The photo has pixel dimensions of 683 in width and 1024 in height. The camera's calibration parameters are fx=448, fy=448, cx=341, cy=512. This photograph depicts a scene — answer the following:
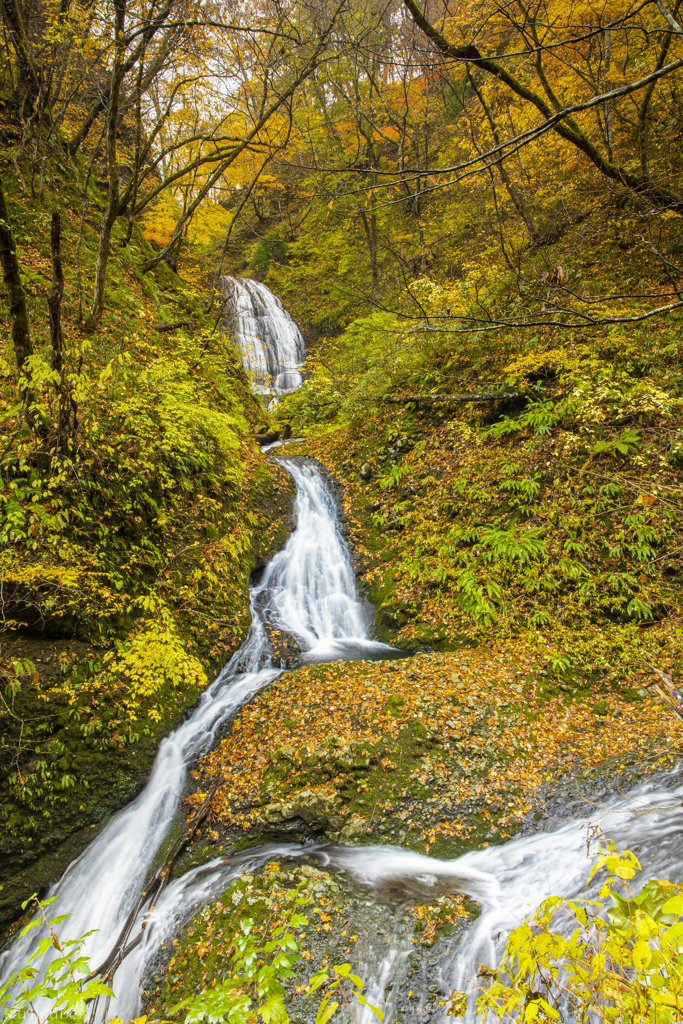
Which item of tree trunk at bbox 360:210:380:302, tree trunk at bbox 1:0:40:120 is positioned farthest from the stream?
tree trunk at bbox 360:210:380:302

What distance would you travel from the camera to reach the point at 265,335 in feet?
57.1

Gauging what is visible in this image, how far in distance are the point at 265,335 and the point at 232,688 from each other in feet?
48.7

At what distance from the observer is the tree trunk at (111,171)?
5.93 meters

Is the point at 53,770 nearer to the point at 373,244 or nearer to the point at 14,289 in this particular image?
the point at 14,289

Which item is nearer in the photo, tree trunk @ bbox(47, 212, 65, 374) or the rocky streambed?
the rocky streambed

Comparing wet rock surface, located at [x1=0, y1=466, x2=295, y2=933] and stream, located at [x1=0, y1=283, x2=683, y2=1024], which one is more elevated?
wet rock surface, located at [x1=0, y1=466, x2=295, y2=933]

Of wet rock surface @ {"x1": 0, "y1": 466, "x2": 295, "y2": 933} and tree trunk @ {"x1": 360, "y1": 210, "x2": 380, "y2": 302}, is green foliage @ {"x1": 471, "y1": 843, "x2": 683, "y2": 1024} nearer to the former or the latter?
wet rock surface @ {"x1": 0, "y1": 466, "x2": 295, "y2": 933}

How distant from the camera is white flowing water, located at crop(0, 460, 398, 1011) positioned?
149 inches

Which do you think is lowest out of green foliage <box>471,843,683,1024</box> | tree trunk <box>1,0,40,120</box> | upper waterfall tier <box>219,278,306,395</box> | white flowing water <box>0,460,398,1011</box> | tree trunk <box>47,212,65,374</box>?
white flowing water <box>0,460,398,1011</box>

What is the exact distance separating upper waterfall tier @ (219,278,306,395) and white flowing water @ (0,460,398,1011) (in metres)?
7.14

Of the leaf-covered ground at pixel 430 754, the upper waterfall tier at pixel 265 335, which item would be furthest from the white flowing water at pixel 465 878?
the upper waterfall tier at pixel 265 335

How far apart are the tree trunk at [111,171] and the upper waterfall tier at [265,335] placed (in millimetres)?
7897

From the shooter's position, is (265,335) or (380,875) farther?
(265,335)

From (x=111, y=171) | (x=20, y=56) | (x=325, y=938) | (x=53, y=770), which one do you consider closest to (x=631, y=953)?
(x=325, y=938)
